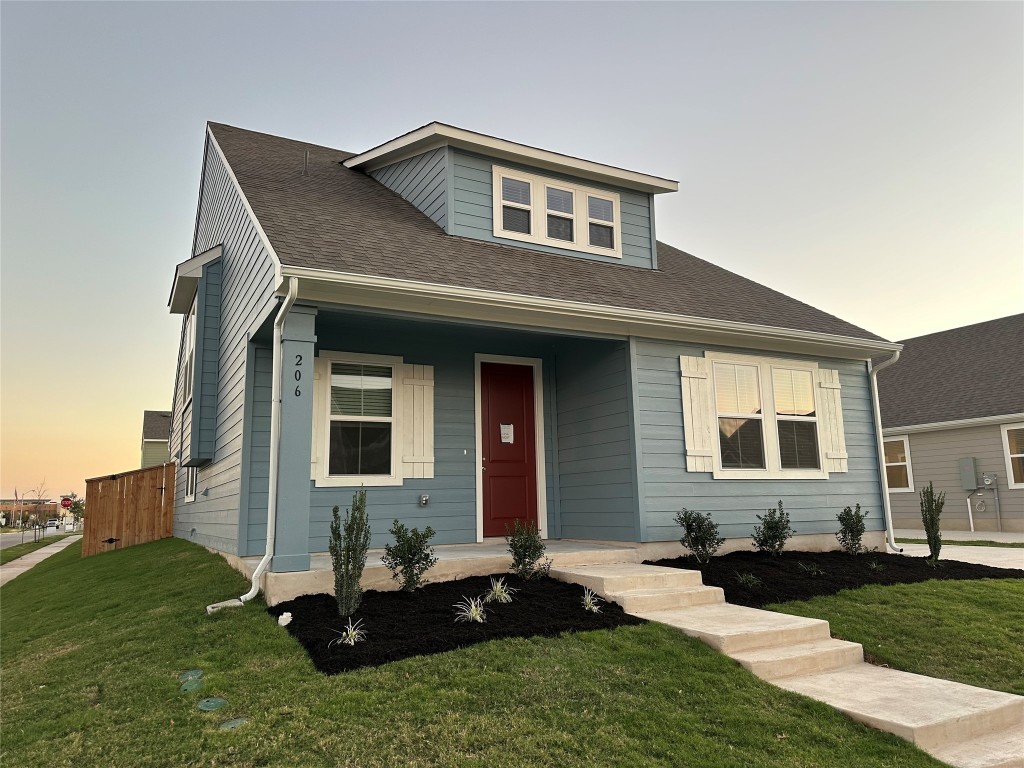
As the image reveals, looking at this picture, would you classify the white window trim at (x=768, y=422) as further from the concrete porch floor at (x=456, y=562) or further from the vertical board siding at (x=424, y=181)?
the vertical board siding at (x=424, y=181)

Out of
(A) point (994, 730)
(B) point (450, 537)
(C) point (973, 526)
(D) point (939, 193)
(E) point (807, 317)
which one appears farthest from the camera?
(C) point (973, 526)

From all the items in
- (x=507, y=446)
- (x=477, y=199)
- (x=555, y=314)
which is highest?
(x=477, y=199)

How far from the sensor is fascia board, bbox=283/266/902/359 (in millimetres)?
6035

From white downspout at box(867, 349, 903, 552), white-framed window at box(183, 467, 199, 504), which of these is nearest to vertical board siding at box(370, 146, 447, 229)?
white-framed window at box(183, 467, 199, 504)

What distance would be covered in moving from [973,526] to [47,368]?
21.9m

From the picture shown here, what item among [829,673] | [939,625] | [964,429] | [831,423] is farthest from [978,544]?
[829,673]

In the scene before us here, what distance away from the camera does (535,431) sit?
8.82m

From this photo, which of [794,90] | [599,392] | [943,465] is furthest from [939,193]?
[599,392]

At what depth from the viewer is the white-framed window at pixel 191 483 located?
34.8 feet

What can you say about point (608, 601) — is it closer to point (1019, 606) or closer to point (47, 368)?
point (1019, 606)

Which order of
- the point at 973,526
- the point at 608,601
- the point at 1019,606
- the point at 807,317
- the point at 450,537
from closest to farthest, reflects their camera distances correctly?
1. the point at 608,601
2. the point at 1019,606
3. the point at 450,537
4. the point at 807,317
5. the point at 973,526

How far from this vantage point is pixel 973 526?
49.5 feet

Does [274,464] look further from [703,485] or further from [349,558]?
[703,485]

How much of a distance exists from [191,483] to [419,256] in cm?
654
